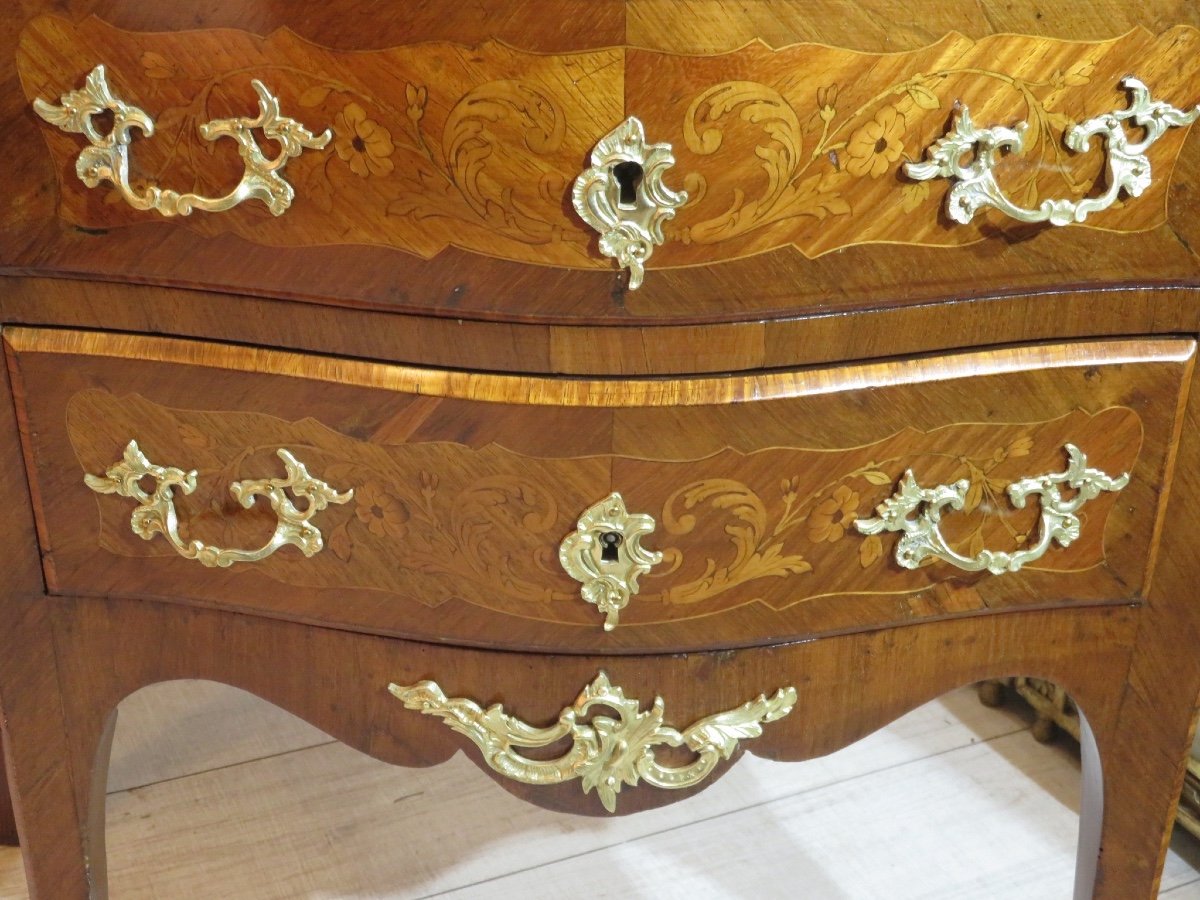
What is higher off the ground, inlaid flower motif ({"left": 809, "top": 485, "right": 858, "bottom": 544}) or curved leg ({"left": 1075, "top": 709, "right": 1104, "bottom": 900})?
inlaid flower motif ({"left": 809, "top": 485, "right": 858, "bottom": 544})

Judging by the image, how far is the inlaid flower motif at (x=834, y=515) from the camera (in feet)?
2.36

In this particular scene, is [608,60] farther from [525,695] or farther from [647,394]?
[525,695]

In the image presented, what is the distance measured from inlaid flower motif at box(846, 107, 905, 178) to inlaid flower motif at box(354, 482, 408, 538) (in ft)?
1.02

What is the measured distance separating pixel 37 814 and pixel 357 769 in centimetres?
44

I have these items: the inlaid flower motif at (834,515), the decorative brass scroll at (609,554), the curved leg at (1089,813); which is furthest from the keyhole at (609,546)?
the curved leg at (1089,813)

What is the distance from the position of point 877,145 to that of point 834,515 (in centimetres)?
21

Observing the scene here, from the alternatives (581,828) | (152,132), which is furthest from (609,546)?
(581,828)

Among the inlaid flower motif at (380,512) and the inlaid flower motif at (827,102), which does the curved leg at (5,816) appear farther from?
the inlaid flower motif at (827,102)

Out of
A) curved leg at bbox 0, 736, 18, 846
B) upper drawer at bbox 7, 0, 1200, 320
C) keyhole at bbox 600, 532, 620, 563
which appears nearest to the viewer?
upper drawer at bbox 7, 0, 1200, 320

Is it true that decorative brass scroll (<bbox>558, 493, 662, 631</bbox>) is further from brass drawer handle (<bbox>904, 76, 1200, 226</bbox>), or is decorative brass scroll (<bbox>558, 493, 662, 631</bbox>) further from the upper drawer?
brass drawer handle (<bbox>904, 76, 1200, 226</bbox>)

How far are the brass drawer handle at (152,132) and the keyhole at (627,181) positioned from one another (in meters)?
0.15

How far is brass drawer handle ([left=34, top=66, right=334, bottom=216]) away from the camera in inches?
25.0

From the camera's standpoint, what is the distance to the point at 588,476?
2.28ft

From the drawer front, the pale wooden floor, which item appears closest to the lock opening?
the drawer front
